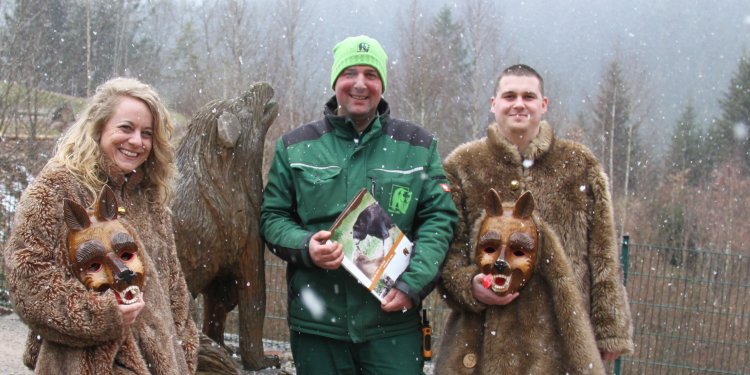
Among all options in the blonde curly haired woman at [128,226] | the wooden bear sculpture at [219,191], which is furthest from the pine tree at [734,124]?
the blonde curly haired woman at [128,226]

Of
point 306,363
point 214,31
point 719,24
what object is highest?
point 719,24

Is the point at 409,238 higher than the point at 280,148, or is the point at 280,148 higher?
the point at 280,148

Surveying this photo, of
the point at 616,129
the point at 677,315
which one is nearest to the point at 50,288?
the point at 677,315

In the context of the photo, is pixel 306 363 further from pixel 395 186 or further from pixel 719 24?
pixel 719 24

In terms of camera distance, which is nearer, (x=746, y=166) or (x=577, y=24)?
(x=746, y=166)

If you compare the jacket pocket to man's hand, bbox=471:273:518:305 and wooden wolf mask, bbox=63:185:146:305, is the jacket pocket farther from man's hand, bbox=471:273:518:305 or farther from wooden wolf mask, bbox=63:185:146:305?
wooden wolf mask, bbox=63:185:146:305

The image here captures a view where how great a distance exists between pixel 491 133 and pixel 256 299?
1811mm

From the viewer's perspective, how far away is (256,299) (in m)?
4.59

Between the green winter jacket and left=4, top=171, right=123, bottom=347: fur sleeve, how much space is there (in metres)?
1.00

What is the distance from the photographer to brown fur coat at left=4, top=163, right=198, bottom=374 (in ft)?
8.47

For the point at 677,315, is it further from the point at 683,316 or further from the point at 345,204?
the point at 345,204

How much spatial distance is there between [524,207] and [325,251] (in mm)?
916

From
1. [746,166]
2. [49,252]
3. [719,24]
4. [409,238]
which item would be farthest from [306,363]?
[719,24]

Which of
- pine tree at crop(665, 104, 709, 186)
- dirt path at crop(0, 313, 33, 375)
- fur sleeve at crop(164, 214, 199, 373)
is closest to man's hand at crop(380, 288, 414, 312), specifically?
fur sleeve at crop(164, 214, 199, 373)
